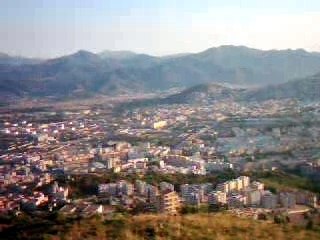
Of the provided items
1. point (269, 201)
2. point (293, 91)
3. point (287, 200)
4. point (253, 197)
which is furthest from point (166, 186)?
point (293, 91)

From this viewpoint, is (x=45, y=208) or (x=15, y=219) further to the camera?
(x=45, y=208)

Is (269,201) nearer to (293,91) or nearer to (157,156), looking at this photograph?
(157,156)

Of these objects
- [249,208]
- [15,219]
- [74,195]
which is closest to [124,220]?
[15,219]

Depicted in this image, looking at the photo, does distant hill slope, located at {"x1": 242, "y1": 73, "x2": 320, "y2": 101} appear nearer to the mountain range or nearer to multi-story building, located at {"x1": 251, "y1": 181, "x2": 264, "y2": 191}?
the mountain range

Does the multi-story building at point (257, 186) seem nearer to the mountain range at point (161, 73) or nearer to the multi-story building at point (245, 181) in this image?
the multi-story building at point (245, 181)

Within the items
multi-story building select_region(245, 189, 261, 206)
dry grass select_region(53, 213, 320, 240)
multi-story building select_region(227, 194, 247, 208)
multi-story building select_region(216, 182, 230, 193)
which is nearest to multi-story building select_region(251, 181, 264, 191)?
multi-story building select_region(245, 189, 261, 206)

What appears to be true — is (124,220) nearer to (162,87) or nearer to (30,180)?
(30,180)
